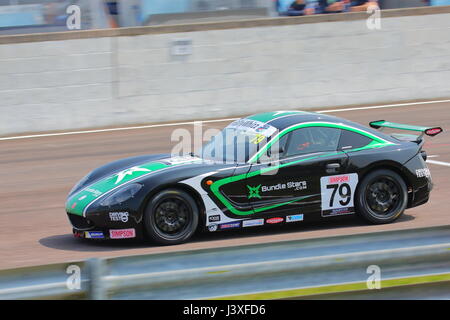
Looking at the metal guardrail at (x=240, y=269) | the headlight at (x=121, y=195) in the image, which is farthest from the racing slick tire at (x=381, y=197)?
the metal guardrail at (x=240, y=269)

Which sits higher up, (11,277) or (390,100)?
(390,100)

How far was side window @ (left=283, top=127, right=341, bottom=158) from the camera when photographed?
328 inches

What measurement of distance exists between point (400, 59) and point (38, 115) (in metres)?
8.35

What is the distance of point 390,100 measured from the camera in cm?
1808

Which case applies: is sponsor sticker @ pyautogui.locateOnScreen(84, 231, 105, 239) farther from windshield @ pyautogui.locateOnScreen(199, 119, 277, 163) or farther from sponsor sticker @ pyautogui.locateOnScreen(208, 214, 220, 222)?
windshield @ pyautogui.locateOnScreen(199, 119, 277, 163)

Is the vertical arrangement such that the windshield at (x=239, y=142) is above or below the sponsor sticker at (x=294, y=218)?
above

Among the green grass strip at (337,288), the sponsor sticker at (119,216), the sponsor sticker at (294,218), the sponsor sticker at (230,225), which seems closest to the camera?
the green grass strip at (337,288)

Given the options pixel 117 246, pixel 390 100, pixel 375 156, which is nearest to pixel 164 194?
pixel 117 246

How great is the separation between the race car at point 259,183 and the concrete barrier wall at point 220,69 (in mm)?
7751

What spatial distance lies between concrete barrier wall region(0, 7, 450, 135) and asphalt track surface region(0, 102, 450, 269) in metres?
0.71

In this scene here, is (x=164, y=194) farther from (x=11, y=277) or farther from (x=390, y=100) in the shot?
(x=390, y=100)

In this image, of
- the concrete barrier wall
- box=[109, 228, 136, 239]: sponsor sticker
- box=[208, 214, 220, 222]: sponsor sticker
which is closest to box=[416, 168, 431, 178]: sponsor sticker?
box=[208, 214, 220, 222]: sponsor sticker

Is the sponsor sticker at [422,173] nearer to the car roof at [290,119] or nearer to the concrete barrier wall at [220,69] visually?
the car roof at [290,119]

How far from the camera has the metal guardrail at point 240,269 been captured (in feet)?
15.0
